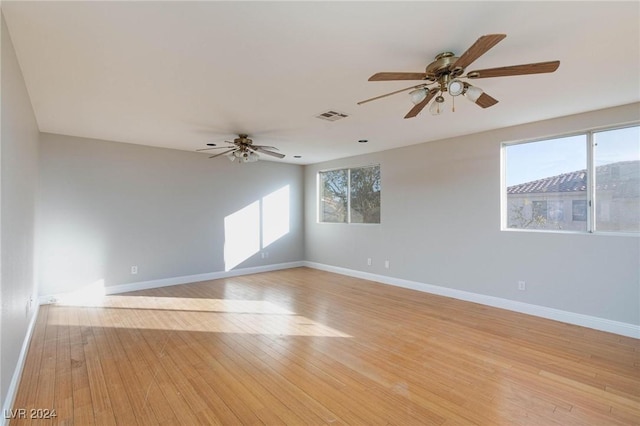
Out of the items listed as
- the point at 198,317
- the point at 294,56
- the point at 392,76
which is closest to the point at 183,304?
the point at 198,317

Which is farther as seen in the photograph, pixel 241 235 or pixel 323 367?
pixel 241 235

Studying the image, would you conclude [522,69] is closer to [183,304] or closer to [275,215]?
[183,304]

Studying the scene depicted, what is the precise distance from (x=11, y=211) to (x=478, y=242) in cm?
520

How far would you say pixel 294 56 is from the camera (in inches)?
90.4

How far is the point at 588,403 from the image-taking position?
7.03ft

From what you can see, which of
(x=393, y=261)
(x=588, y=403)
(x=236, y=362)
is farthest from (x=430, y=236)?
(x=236, y=362)

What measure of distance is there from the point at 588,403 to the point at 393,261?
355cm

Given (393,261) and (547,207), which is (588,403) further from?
(393,261)

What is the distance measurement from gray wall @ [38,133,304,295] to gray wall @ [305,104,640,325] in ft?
8.53

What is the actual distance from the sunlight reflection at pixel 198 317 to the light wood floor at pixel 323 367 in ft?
0.08

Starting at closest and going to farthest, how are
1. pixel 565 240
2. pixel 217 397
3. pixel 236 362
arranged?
pixel 217 397 < pixel 236 362 < pixel 565 240

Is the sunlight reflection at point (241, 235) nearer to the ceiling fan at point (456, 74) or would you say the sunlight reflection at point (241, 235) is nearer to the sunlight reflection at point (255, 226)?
the sunlight reflection at point (255, 226)

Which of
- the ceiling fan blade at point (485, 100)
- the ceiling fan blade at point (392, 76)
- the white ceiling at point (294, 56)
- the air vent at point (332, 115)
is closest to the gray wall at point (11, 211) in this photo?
the white ceiling at point (294, 56)

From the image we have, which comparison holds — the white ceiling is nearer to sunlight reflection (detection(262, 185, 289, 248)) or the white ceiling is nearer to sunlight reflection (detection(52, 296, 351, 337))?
sunlight reflection (detection(52, 296, 351, 337))
